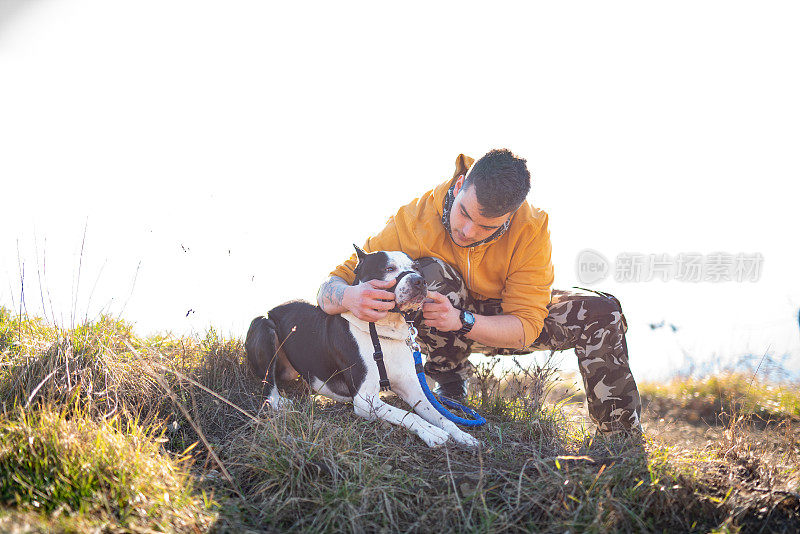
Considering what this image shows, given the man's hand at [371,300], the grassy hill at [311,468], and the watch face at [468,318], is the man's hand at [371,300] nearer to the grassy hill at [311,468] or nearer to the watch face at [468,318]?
the watch face at [468,318]

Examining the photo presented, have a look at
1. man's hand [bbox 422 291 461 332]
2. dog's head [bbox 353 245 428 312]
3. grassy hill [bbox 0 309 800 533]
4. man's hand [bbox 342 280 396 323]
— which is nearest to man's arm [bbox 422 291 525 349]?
man's hand [bbox 422 291 461 332]

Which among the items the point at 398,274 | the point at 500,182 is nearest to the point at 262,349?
the point at 398,274

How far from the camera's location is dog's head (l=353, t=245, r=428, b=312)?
296 cm

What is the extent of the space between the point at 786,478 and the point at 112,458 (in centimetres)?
304

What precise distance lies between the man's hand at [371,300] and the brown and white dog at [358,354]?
65 millimetres

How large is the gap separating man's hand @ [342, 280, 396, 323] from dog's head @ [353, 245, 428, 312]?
0.05m

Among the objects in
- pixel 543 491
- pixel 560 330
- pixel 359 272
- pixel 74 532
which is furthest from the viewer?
pixel 560 330

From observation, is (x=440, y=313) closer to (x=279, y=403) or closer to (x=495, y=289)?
(x=495, y=289)

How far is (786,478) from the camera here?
2.57 m

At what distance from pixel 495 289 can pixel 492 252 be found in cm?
31

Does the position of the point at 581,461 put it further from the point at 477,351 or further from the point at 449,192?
the point at 449,192

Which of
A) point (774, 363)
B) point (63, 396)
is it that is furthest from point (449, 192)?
point (774, 363)

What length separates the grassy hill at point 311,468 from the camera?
2.10 metres

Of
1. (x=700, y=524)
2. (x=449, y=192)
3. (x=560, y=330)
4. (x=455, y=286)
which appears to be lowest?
(x=700, y=524)
